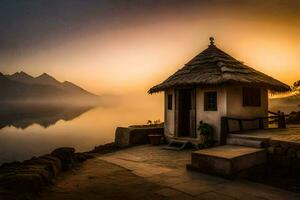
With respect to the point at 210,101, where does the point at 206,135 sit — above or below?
below

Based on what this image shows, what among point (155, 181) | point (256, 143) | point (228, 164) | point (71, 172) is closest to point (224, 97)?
point (256, 143)

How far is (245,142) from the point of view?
1041cm

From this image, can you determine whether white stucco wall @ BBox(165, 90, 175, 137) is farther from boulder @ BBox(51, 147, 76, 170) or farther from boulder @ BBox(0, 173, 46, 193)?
boulder @ BBox(0, 173, 46, 193)

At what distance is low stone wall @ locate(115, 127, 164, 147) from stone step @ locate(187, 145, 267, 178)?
7.09m

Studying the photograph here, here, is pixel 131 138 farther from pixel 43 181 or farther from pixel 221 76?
pixel 43 181

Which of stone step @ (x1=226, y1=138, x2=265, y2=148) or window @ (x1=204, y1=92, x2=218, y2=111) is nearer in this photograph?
stone step @ (x1=226, y1=138, x2=265, y2=148)

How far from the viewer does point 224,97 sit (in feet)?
41.8

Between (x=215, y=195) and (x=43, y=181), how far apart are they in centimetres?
430

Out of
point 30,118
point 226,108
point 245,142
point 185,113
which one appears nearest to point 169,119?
point 185,113

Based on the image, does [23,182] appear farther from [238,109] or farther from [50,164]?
[238,109]

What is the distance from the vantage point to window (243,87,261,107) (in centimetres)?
1361

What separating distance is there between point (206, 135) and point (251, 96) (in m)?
3.22

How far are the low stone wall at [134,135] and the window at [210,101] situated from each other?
13.3 feet

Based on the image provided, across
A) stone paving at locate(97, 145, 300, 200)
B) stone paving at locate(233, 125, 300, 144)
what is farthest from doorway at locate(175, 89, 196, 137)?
stone paving at locate(97, 145, 300, 200)
